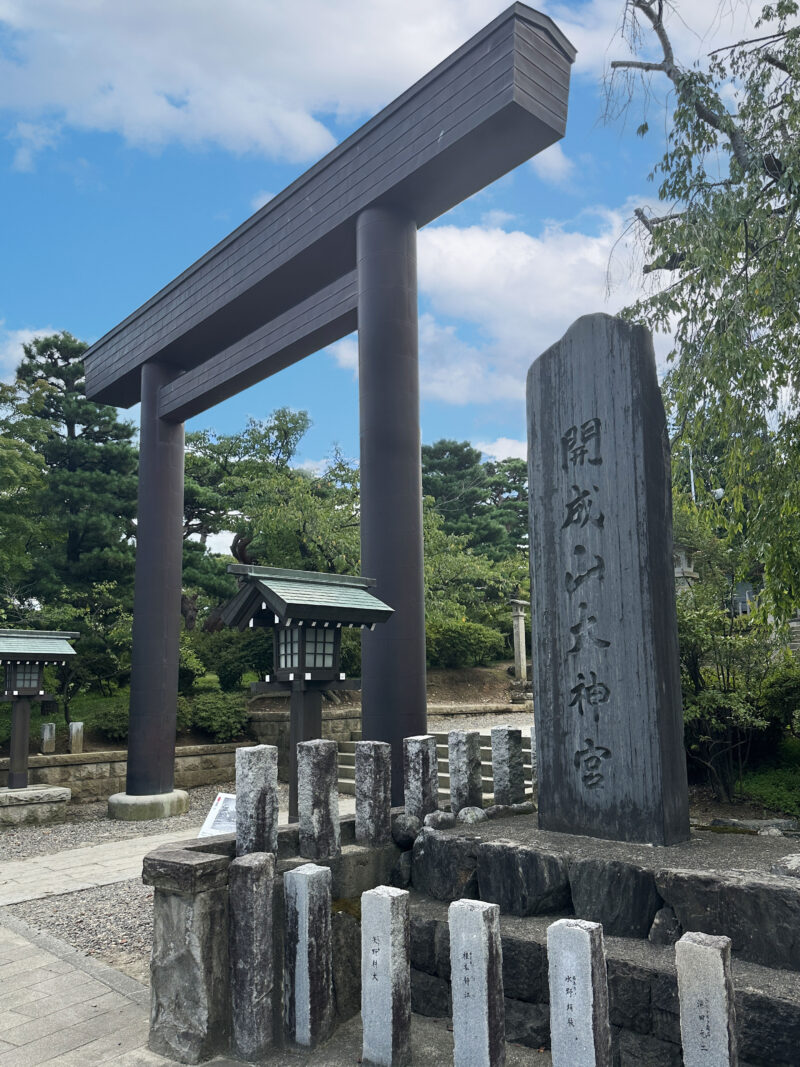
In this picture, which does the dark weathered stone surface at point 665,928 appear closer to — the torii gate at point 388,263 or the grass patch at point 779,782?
the torii gate at point 388,263

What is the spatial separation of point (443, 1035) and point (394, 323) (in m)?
5.96

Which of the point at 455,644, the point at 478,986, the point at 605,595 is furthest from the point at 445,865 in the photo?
the point at 455,644

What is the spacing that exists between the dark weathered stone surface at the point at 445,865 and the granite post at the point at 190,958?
124 centimetres

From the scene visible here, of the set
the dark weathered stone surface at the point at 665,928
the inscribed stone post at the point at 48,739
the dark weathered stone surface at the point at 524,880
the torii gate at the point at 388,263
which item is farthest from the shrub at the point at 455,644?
the dark weathered stone surface at the point at 665,928

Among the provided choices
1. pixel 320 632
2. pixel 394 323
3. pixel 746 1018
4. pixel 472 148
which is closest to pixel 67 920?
pixel 320 632

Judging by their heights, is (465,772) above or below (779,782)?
above

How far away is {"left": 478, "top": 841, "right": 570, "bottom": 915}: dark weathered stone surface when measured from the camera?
3.76 m

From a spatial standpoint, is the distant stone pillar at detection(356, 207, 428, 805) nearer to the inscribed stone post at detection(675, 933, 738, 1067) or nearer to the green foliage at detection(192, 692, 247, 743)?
the inscribed stone post at detection(675, 933, 738, 1067)

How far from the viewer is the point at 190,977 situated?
349cm

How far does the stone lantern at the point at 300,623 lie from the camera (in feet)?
19.5

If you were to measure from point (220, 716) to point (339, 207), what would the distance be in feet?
30.1

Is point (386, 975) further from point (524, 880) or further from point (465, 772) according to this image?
point (465, 772)

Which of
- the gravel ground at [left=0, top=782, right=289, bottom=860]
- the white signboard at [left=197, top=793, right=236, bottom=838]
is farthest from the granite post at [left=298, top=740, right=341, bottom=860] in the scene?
the gravel ground at [left=0, top=782, right=289, bottom=860]

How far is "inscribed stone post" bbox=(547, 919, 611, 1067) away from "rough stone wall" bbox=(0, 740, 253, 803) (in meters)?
9.95
